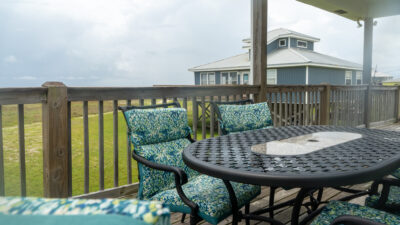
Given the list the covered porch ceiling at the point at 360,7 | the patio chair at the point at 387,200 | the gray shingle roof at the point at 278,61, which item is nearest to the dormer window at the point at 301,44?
the gray shingle roof at the point at 278,61

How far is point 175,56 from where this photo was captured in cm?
533

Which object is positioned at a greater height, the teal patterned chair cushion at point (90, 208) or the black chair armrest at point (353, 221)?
the teal patterned chair cushion at point (90, 208)

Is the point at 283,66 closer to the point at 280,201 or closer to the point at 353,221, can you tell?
the point at 280,201

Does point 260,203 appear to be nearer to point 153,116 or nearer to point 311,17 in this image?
point 153,116

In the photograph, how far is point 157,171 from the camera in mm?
2008

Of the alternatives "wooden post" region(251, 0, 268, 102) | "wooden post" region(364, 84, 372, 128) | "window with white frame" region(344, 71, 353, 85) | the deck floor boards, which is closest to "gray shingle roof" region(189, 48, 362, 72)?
"window with white frame" region(344, 71, 353, 85)

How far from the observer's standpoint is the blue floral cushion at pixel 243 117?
2641 mm

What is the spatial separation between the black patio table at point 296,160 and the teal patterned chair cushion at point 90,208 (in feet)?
2.59

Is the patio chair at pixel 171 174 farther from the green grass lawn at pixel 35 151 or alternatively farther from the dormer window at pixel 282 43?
the dormer window at pixel 282 43

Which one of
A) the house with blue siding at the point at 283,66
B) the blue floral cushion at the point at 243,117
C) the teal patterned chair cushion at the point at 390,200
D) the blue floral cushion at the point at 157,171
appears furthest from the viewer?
the house with blue siding at the point at 283,66

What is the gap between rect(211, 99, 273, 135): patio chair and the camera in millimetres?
2641

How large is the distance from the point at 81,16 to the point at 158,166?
418cm

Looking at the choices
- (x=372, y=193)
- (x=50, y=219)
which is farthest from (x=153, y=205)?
(x=372, y=193)

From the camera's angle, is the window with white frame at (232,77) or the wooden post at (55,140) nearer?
the wooden post at (55,140)
